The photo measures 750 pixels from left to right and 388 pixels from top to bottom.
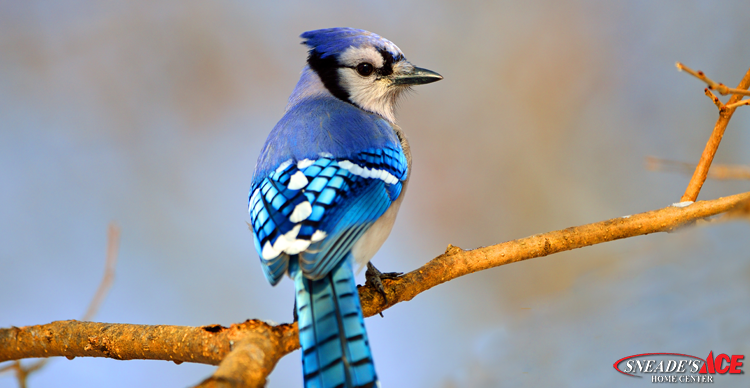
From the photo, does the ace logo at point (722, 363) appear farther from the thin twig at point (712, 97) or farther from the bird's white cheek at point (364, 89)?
the bird's white cheek at point (364, 89)

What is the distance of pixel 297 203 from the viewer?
4.96ft

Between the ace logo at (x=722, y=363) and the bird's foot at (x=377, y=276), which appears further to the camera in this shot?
the bird's foot at (x=377, y=276)

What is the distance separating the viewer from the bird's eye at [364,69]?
2283 mm

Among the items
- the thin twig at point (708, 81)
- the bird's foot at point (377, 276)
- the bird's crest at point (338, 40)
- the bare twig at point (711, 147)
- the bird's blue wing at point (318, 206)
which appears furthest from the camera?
the bird's crest at point (338, 40)

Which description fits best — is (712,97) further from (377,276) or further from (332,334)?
(332,334)

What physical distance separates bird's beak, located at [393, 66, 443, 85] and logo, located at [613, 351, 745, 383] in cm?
132

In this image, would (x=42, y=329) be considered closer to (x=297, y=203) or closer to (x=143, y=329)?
A: (x=143, y=329)

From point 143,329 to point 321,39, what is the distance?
132 cm

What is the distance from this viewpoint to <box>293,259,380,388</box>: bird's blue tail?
1.23 m

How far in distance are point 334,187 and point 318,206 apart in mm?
103

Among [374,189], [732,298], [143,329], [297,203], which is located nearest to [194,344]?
[143,329]

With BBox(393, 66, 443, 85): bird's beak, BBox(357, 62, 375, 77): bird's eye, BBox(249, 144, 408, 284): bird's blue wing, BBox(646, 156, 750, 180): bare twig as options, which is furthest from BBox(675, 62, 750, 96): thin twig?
BBox(357, 62, 375, 77): bird's eye

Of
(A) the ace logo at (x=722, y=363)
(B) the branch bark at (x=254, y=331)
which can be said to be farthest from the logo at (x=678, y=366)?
(B) the branch bark at (x=254, y=331)

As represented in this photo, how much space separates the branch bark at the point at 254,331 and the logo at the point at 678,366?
1.20ft
